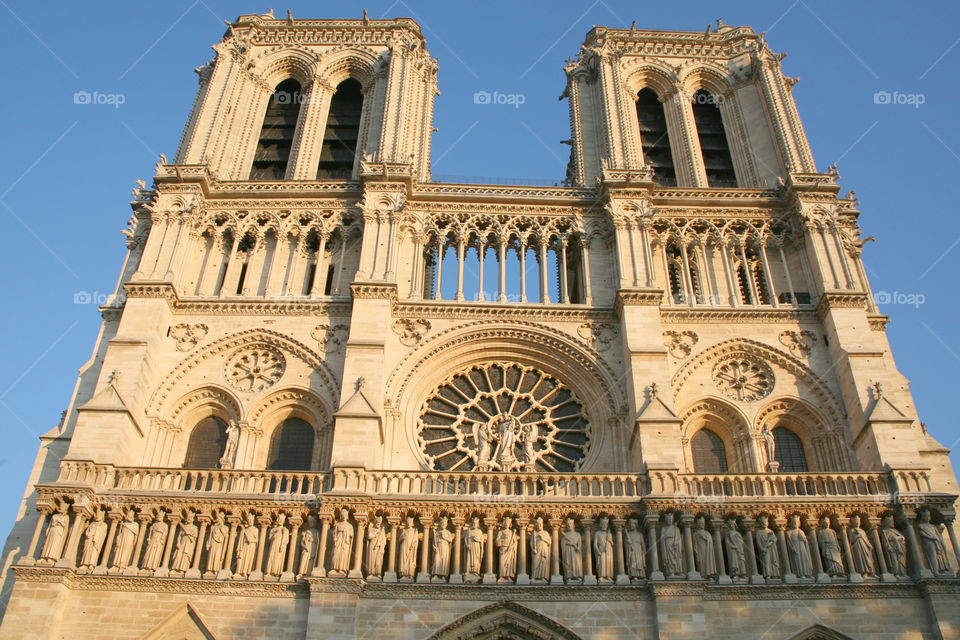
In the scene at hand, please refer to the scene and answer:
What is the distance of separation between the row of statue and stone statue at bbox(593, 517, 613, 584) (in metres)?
0.02

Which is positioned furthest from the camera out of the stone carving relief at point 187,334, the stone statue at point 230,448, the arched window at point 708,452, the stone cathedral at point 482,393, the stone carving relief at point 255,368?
the stone carving relief at point 187,334

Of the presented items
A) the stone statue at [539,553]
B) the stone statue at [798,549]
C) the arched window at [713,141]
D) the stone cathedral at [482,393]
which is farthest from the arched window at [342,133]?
the stone statue at [798,549]

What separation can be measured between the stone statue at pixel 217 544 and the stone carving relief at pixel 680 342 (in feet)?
32.6

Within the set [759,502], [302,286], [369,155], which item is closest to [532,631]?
[759,502]

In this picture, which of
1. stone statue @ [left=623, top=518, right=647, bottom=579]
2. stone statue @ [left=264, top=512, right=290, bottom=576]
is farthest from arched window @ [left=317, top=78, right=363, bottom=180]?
stone statue @ [left=623, top=518, right=647, bottom=579]

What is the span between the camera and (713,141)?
A: 27281mm

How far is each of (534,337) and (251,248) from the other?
7.37m

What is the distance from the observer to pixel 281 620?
608 inches

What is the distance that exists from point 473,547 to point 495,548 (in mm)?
449

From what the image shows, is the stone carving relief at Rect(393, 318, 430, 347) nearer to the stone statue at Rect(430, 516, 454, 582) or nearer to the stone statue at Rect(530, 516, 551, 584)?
the stone statue at Rect(430, 516, 454, 582)

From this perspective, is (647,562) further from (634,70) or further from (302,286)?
(634,70)

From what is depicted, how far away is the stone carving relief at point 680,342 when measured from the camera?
20375 millimetres

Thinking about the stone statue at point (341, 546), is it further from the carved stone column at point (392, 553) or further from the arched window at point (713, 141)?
Answer: the arched window at point (713, 141)

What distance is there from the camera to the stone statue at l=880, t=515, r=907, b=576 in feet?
52.5
